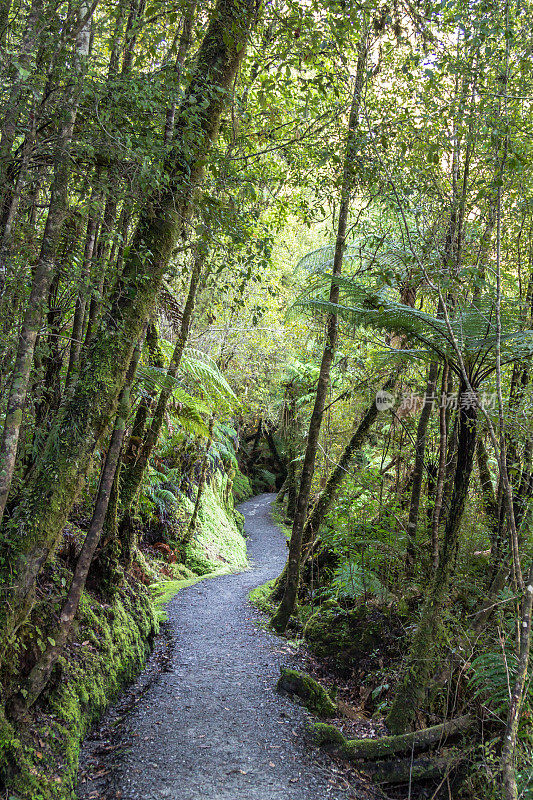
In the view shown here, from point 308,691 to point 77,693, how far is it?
2.10m

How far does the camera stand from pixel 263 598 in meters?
8.05

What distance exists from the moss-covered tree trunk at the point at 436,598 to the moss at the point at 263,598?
3488 mm

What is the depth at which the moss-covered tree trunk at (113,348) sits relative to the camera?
3148 mm

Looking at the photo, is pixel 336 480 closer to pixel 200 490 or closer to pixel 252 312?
pixel 252 312

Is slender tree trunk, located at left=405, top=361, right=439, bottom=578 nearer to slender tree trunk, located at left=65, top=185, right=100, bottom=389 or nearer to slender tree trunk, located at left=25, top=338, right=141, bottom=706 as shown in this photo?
slender tree trunk, located at left=25, top=338, right=141, bottom=706

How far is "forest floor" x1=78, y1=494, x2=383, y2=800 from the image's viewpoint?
11.0 ft

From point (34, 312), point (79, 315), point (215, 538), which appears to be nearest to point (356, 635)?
point (79, 315)

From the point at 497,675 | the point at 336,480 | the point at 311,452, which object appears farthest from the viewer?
the point at 336,480

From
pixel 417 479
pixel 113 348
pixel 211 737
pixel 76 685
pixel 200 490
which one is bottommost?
pixel 211 737

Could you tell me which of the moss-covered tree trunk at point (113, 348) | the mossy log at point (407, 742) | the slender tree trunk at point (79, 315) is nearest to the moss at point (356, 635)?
the mossy log at point (407, 742)

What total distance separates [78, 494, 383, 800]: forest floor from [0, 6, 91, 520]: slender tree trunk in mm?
2036

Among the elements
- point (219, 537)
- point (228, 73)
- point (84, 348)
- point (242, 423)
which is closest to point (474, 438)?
point (84, 348)

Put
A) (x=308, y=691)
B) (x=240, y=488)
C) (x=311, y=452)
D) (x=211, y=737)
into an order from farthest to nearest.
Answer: (x=240, y=488), (x=311, y=452), (x=308, y=691), (x=211, y=737)

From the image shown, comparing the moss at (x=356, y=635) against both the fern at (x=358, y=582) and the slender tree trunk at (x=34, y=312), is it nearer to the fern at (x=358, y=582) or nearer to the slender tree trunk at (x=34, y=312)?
the fern at (x=358, y=582)
